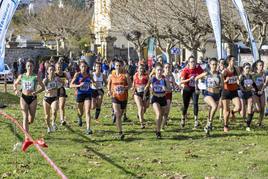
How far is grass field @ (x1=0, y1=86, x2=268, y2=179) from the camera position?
904cm

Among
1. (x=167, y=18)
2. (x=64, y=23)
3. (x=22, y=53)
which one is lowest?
(x=22, y=53)

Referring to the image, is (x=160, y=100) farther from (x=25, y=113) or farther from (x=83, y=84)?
(x=25, y=113)

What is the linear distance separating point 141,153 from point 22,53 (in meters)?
42.5

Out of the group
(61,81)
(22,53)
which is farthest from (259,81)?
(22,53)

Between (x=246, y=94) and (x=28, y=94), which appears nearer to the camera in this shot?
(x=28, y=94)

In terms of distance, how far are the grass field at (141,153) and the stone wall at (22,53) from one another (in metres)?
36.0

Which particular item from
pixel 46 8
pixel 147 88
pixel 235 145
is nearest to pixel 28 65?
pixel 147 88

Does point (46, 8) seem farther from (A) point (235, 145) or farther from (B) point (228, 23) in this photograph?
(A) point (235, 145)

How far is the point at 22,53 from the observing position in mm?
51781

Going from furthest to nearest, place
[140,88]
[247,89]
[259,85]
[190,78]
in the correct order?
[140,88] → [259,85] → [190,78] → [247,89]

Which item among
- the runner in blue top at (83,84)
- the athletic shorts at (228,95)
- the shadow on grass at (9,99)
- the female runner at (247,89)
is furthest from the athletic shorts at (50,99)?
the shadow on grass at (9,99)

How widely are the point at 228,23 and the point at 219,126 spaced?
10602 mm

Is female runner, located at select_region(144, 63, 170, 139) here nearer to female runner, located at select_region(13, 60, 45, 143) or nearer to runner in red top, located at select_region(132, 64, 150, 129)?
runner in red top, located at select_region(132, 64, 150, 129)

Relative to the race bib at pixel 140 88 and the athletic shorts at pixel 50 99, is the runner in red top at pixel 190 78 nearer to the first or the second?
the race bib at pixel 140 88
